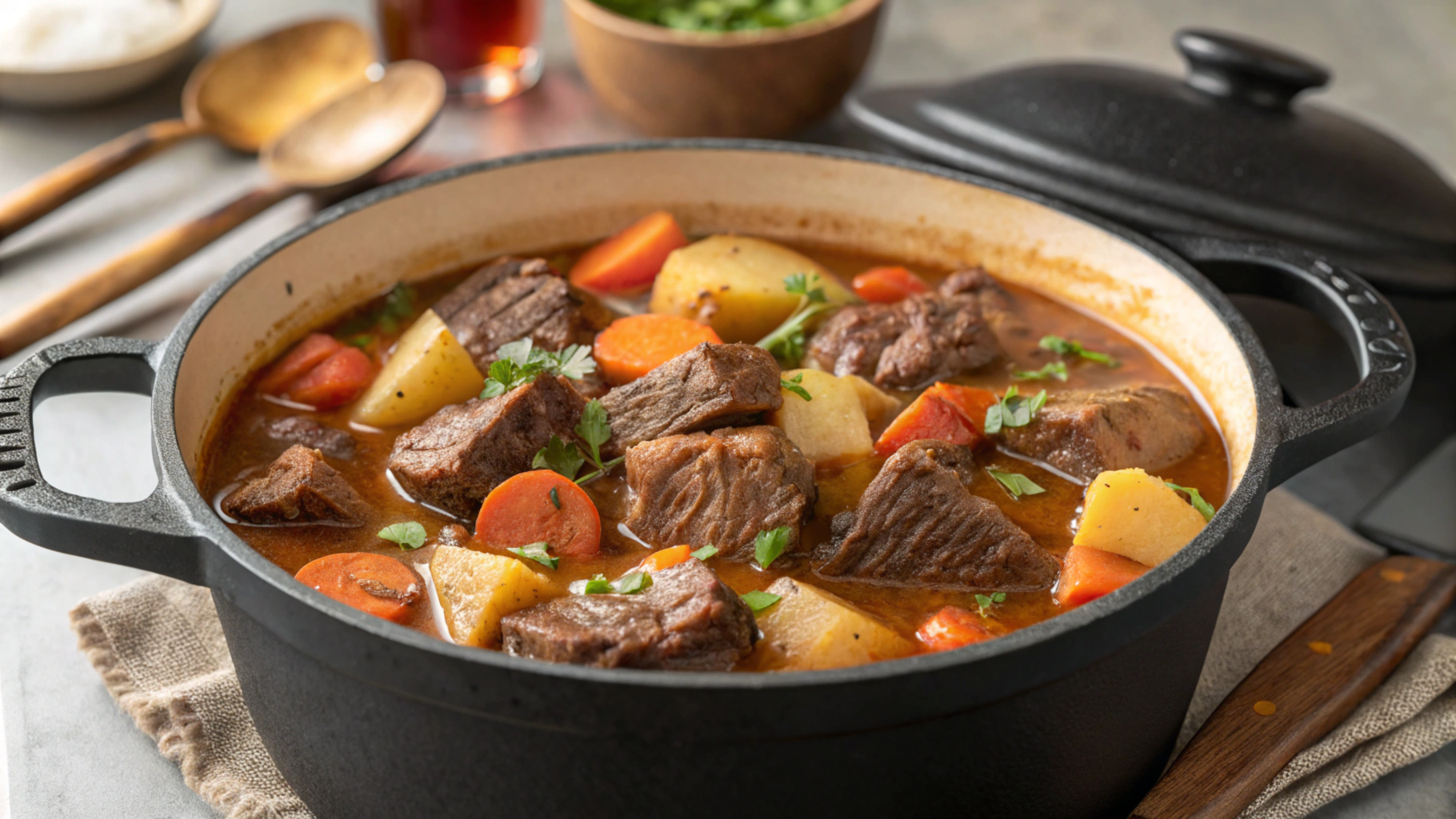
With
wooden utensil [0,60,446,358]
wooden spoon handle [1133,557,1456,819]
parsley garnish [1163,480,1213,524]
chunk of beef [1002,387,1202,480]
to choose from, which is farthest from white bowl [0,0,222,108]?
wooden spoon handle [1133,557,1456,819]

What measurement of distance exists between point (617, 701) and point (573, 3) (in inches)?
125

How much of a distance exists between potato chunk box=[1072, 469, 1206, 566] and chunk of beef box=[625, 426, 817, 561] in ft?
1.79

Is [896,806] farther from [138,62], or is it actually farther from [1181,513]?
[138,62]

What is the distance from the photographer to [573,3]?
4309 millimetres

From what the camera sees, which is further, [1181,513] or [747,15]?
→ [747,15]

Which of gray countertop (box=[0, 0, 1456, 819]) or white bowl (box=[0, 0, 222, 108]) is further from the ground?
white bowl (box=[0, 0, 222, 108])

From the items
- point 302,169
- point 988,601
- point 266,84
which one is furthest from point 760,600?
point 266,84

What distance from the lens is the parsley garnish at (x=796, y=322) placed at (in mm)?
2930

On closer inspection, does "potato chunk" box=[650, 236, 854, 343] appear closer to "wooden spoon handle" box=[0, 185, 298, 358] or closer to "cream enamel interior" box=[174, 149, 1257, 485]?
"cream enamel interior" box=[174, 149, 1257, 485]

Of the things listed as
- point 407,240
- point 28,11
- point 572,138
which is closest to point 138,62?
point 28,11

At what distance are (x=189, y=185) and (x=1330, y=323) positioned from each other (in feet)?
12.1

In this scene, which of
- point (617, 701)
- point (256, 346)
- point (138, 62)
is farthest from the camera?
point (138, 62)

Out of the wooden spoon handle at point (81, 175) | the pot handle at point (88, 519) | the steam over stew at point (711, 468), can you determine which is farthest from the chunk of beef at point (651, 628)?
the wooden spoon handle at point (81, 175)

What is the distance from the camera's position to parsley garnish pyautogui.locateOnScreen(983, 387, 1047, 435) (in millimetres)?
2674
